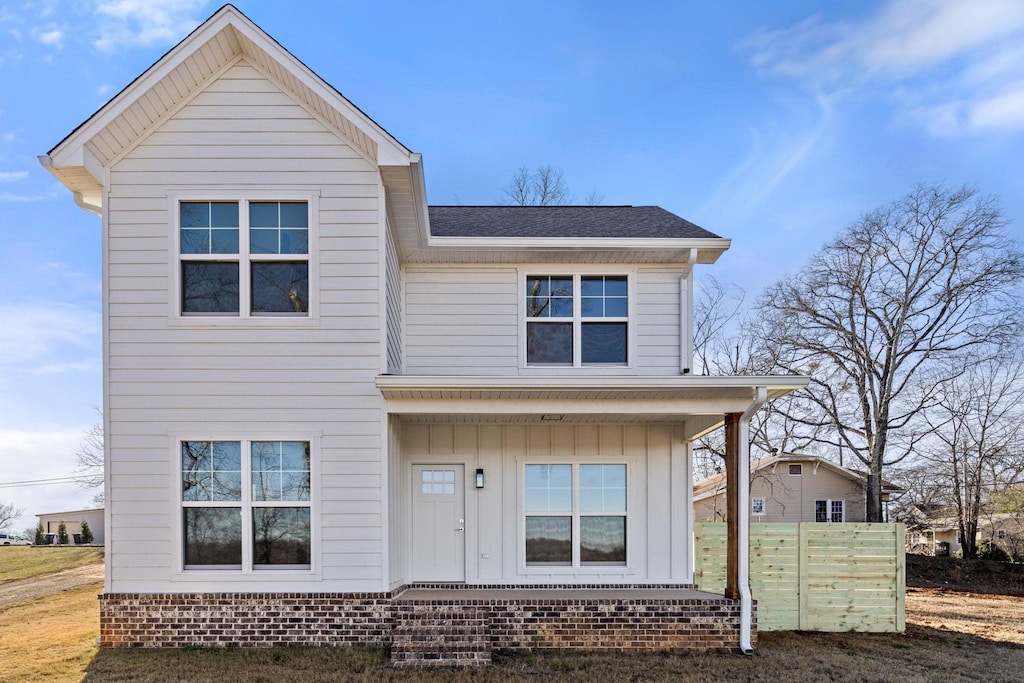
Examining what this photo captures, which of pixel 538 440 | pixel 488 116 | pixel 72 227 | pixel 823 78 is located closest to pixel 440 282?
pixel 538 440

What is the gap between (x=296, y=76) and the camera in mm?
7148

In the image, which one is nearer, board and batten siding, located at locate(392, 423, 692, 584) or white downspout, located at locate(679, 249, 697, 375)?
board and batten siding, located at locate(392, 423, 692, 584)

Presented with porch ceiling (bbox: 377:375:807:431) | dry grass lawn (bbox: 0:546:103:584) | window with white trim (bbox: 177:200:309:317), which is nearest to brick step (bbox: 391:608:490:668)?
porch ceiling (bbox: 377:375:807:431)

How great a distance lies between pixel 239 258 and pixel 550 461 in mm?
4726

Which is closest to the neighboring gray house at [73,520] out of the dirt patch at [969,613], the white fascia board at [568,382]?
the white fascia board at [568,382]

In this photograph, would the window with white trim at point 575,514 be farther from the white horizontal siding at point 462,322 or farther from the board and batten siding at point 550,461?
the white horizontal siding at point 462,322

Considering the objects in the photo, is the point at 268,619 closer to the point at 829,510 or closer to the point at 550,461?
the point at 550,461

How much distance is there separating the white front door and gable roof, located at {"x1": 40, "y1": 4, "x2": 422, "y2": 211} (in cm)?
415

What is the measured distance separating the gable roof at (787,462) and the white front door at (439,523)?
43.6ft

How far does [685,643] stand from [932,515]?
17173 mm

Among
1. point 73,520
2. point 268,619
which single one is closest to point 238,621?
point 268,619

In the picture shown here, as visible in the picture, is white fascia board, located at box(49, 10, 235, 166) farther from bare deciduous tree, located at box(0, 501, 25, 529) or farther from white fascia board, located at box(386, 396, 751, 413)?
bare deciduous tree, located at box(0, 501, 25, 529)

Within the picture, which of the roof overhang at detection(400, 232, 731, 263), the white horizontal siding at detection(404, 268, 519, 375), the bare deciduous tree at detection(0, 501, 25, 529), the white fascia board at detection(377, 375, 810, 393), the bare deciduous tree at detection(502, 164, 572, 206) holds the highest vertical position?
the bare deciduous tree at detection(502, 164, 572, 206)

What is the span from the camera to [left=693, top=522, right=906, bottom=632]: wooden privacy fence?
893 centimetres
